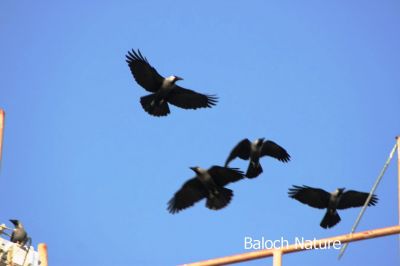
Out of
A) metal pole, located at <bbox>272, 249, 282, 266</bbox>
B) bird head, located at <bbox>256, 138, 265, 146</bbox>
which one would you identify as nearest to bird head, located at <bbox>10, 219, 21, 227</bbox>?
bird head, located at <bbox>256, 138, 265, 146</bbox>

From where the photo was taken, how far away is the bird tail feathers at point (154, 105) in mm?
16312

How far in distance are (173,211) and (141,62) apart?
2961mm

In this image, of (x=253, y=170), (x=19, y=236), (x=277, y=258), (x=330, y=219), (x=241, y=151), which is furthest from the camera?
(x=19, y=236)

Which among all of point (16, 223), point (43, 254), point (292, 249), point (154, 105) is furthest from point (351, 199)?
point (16, 223)

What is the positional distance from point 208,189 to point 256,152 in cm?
148

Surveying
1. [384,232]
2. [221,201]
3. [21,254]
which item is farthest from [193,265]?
[21,254]

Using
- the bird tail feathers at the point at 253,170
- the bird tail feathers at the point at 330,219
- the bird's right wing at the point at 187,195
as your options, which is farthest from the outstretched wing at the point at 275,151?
the bird's right wing at the point at 187,195

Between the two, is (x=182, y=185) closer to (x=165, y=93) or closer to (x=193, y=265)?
(x=165, y=93)

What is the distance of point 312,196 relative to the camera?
15.7m

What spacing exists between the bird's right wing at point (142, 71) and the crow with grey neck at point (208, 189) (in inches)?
90.8

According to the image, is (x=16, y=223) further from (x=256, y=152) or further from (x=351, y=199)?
(x=351, y=199)

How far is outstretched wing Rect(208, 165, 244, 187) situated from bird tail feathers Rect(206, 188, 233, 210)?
193 mm

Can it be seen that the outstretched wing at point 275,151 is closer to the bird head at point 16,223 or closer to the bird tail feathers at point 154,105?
the bird tail feathers at point 154,105

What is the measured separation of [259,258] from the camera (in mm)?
8672
